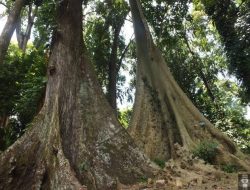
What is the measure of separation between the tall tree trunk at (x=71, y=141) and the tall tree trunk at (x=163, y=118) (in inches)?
96.4

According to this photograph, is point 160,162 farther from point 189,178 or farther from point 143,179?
point 143,179

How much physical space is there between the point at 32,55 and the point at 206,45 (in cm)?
1109

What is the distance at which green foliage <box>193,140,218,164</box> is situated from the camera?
1000cm

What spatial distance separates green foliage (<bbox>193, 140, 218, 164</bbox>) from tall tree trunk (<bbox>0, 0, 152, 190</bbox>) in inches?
84.7

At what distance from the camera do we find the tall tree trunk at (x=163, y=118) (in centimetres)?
1099

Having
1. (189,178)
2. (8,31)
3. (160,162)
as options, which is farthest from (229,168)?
(8,31)

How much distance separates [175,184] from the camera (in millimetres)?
7539

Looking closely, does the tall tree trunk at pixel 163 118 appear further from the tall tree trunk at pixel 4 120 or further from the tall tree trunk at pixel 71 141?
the tall tree trunk at pixel 4 120

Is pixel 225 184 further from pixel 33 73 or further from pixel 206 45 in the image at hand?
pixel 206 45

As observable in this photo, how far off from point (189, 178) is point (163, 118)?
377 centimetres

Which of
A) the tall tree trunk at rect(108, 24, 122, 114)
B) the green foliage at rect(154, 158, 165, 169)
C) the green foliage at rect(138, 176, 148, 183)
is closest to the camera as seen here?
the green foliage at rect(138, 176, 148, 183)

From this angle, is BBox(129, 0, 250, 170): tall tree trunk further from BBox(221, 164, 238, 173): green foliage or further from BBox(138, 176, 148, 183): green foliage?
BBox(138, 176, 148, 183): green foliage

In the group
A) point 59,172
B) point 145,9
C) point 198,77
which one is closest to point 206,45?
point 198,77

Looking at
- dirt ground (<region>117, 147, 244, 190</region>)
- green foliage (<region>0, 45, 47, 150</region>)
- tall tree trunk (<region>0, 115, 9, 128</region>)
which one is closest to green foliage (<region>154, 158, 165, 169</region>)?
dirt ground (<region>117, 147, 244, 190</region>)
